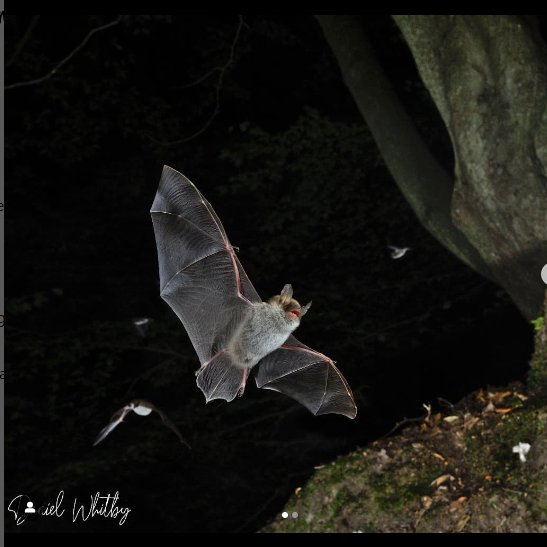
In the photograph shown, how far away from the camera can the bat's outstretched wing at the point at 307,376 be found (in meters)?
3.60

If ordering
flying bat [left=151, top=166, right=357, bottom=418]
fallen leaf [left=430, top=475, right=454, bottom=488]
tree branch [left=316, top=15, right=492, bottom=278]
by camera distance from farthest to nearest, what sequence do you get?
tree branch [left=316, top=15, right=492, bottom=278], fallen leaf [left=430, top=475, right=454, bottom=488], flying bat [left=151, top=166, right=357, bottom=418]

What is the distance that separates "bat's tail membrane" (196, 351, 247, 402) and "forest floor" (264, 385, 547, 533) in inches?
40.3

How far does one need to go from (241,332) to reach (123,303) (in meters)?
4.06

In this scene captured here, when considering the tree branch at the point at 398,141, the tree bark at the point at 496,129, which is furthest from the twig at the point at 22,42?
the tree bark at the point at 496,129

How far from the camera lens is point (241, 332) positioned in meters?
3.24

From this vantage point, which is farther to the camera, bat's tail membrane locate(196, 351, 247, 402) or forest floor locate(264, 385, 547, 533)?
forest floor locate(264, 385, 547, 533)

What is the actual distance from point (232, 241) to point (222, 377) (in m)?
4.02

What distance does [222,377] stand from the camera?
133 inches

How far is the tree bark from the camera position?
14.9ft

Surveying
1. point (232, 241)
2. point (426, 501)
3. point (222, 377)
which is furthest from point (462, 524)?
point (232, 241)

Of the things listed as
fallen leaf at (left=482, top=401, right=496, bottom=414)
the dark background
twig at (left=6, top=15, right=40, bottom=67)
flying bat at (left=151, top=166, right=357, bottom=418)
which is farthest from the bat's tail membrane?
twig at (left=6, top=15, right=40, bottom=67)

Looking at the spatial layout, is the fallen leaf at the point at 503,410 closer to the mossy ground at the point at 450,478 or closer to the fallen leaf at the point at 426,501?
the mossy ground at the point at 450,478

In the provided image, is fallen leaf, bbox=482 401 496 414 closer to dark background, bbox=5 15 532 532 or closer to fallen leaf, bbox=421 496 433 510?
fallen leaf, bbox=421 496 433 510

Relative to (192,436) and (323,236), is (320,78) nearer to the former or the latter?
(323,236)
